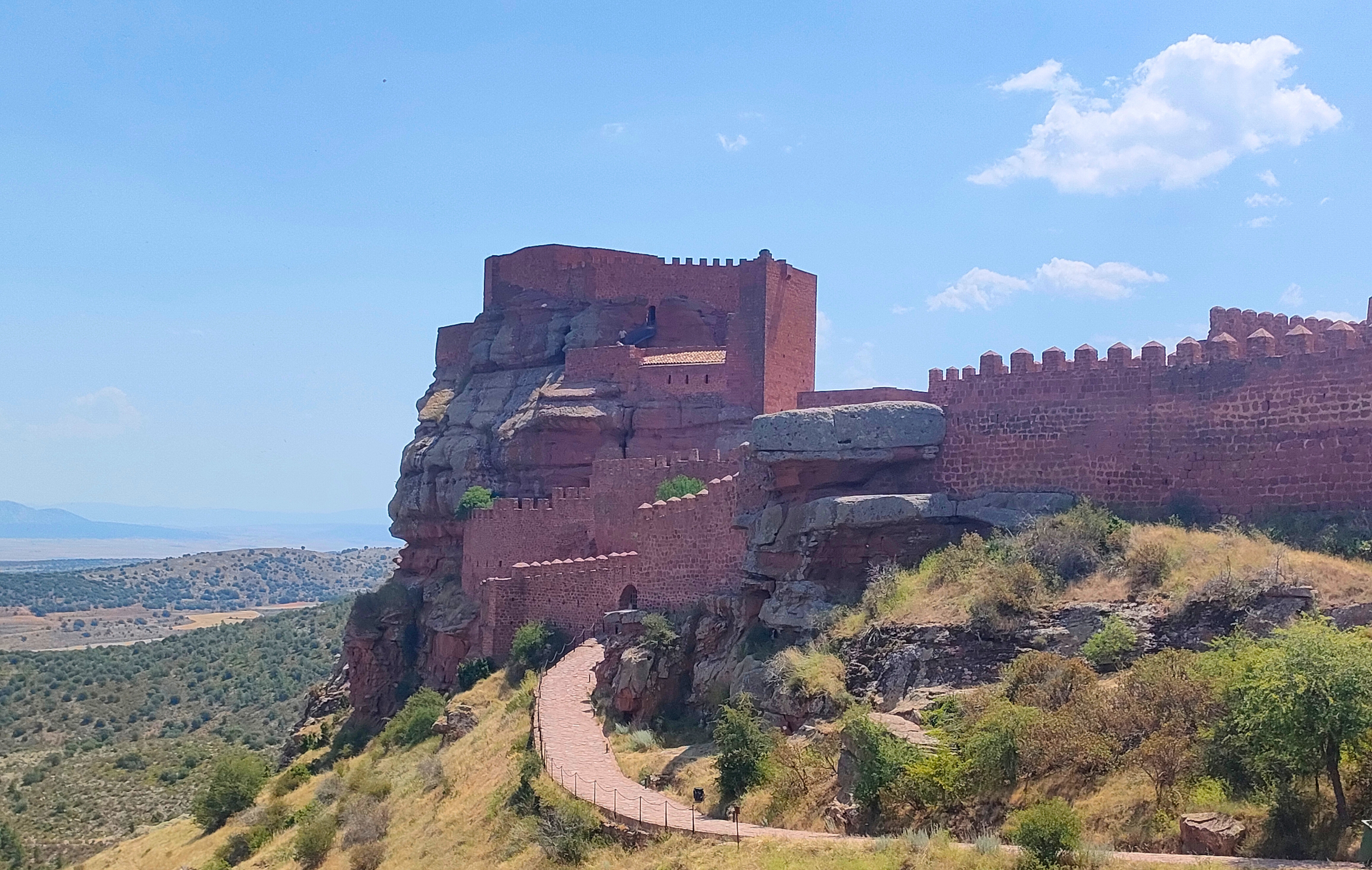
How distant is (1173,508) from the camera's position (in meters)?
17.3

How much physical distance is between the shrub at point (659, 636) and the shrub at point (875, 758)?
27.6ft

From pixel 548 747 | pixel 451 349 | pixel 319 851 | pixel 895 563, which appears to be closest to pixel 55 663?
pixel 451 349

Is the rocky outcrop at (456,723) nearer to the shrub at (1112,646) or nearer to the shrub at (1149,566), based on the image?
the shrub at (1112,646)

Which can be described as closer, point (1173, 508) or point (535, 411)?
point (1173, 508)

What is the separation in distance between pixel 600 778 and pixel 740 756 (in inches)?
105

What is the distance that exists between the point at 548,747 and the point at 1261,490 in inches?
444

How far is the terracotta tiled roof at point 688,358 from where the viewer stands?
33781 millimetres

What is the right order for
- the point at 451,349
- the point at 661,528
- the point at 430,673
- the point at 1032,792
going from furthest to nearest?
the point at 451,349 < the point at 430,673 < the point at 661,528 < the point at 1032,792

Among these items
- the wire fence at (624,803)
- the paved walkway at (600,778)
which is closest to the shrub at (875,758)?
the paved walkway at (600,778)

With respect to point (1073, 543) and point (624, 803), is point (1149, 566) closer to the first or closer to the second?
point (1073, 543)

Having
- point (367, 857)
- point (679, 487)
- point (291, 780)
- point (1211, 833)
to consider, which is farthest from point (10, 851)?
point (1211, 833)

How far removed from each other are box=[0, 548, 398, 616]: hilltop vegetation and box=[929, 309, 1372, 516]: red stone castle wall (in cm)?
10581

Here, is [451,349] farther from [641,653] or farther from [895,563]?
[895,563]

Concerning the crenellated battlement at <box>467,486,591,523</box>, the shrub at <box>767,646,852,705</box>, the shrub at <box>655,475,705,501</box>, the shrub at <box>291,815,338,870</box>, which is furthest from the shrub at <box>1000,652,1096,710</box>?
the crenellated battlement at <box>467,486,591,523</box>
